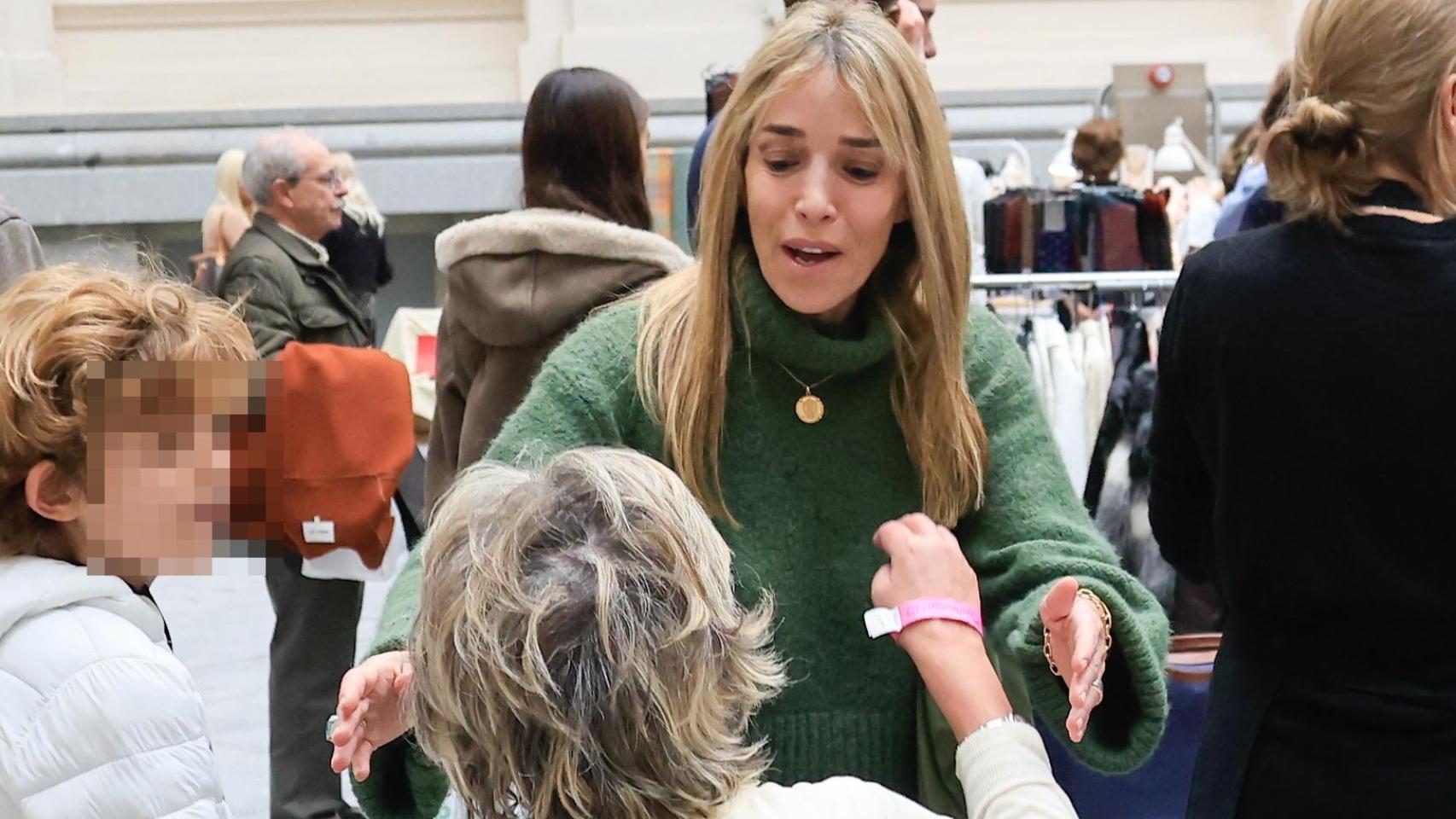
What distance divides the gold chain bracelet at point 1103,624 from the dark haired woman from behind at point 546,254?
1.73m

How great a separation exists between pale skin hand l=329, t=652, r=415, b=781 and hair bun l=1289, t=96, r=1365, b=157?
115cm

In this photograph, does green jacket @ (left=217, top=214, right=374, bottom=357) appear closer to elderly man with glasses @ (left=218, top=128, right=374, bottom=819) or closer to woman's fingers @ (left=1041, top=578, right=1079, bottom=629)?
elderly man with glasses @ (left=218, top=128, right=374, bottom=819)

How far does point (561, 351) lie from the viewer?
1790mm

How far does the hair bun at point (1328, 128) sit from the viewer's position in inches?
77.8

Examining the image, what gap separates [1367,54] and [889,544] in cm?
88

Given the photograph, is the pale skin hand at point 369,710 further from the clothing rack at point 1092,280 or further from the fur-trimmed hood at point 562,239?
the clothing rack at point 1092,280


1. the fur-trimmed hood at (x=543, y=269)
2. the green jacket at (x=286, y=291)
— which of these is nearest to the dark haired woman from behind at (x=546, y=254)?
the fur-trimmed hood at (x=543, y=269)

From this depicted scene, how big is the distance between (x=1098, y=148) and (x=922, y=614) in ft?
15.5

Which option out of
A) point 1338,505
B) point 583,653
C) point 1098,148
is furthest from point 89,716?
point 1098,148

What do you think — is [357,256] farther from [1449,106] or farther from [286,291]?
[1449,106]

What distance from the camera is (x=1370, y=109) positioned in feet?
6.49

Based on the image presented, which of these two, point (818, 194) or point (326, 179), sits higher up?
point (818, 194)

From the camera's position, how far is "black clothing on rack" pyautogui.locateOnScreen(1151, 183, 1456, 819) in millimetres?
1932

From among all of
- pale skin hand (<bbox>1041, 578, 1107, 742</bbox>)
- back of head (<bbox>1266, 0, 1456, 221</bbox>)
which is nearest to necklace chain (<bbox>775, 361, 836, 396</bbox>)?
pale skin hand (<bbox>1041, 578, 1107, 742</bbox>)
